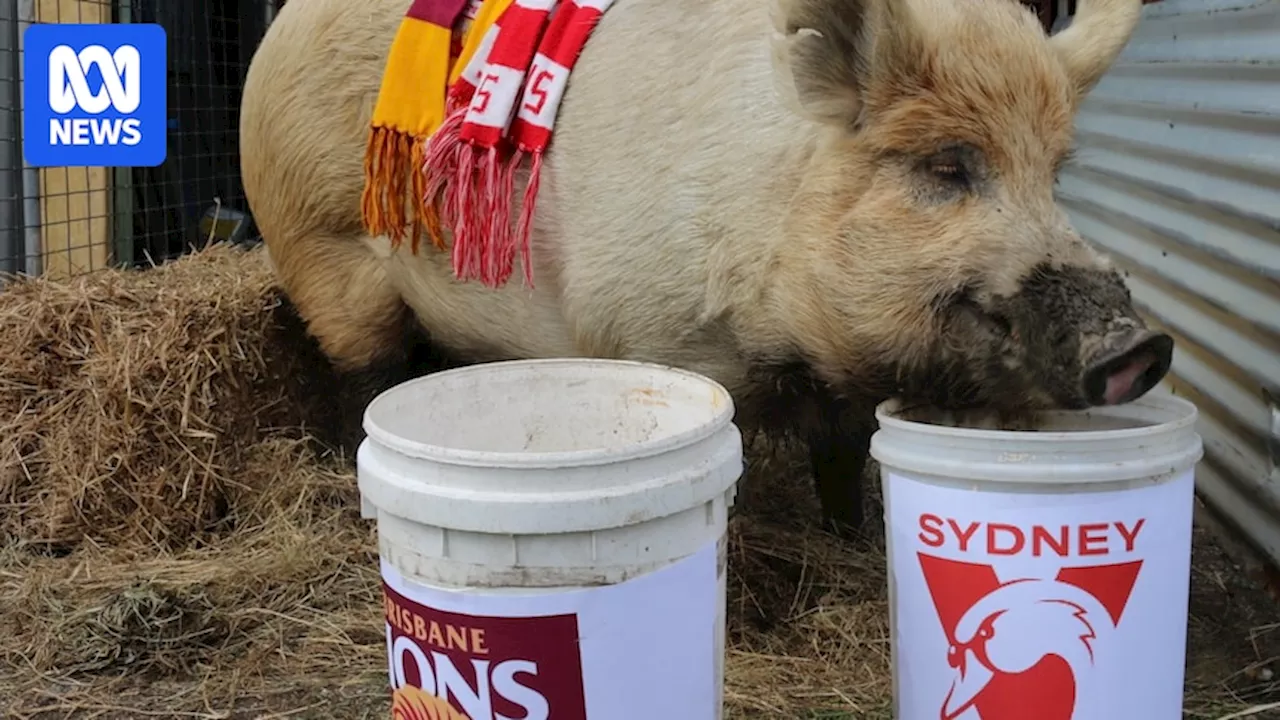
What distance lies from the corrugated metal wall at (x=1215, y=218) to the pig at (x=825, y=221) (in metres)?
0.43

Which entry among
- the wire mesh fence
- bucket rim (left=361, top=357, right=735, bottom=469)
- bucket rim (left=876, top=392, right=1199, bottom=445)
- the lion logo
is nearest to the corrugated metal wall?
bucket rim (left=876, top=392, right=1199, bottom=445)

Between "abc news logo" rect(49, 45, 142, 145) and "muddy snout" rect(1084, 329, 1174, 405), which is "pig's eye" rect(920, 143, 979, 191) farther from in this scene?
"abc news logo" rect(49, 45, 142, 145)

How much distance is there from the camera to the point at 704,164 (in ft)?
8.50

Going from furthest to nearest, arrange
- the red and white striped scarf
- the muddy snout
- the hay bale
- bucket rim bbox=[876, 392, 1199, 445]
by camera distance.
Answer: the hay bale, the red and white striped scarf, the muddy snout, bucket rim bbox=[876, 392, 1199, 445]

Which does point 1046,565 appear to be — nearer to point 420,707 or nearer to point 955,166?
point 955,166

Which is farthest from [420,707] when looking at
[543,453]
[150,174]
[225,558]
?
[150,174]

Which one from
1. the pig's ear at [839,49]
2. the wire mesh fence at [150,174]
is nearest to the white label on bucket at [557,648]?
the pig's ear at [839,49]

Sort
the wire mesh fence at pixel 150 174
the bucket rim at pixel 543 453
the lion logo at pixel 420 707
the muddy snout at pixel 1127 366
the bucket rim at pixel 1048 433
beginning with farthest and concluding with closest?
the wire mesh fence at pixel 150 174
the muddy snout at pixel 1127 366
the bucket rim at pixel 1048 433
the lion logo at pixel 420 707
the bucket rim at pixel 543 453

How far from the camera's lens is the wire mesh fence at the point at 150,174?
538 centimetres

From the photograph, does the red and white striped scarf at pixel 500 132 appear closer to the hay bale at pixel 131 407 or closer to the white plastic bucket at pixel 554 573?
the hay bale at pixel 131 407

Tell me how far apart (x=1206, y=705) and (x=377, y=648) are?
1.64m

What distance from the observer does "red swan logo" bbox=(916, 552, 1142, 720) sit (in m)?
1.77

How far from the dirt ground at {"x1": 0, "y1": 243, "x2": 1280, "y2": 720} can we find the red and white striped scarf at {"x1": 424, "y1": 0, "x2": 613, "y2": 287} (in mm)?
858

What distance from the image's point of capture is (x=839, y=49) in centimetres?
228
